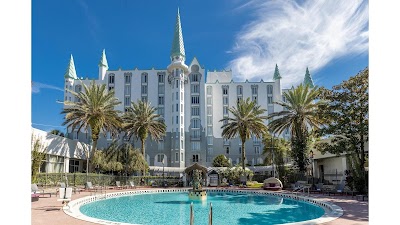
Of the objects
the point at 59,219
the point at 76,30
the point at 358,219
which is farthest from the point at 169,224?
the point at 76,30

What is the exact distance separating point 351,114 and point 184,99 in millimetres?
36511

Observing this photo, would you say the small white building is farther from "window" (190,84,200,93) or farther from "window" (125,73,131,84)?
"window" (190,84,200,93)

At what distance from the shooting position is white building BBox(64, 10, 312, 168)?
179 feet

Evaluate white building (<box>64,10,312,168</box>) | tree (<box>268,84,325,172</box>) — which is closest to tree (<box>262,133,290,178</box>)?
tree (<box>268,84,325,172</box>)

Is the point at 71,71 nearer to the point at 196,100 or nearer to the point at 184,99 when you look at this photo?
the point at 184,99

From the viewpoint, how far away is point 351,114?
2209cm

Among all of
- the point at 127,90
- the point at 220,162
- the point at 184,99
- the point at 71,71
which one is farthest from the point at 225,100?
the point at 71,71

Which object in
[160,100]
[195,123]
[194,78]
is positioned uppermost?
[194,78]

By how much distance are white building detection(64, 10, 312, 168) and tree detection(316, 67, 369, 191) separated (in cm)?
3185

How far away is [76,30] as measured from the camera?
630 inches
